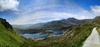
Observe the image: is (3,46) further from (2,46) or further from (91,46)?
(91,46)

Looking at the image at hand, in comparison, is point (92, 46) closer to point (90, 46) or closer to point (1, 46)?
point (90, 46)

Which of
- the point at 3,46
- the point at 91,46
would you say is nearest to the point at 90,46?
the point at 91,46

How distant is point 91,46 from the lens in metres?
71.3

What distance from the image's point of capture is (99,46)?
70.4m

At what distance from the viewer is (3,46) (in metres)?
73.2

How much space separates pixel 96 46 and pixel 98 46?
773 mm

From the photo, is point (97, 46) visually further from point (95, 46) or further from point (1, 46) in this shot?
point (1, 46)

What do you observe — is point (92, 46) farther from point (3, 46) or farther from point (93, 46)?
point (3, 46)

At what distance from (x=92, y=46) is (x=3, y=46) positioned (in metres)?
29.5

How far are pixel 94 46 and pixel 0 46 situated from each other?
30.7 meters

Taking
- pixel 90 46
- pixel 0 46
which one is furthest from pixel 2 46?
pixel 90 46

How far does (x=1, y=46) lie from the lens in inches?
2800

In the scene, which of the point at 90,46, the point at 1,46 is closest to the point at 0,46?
the point at 1,46

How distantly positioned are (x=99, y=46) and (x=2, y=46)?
31707mm
